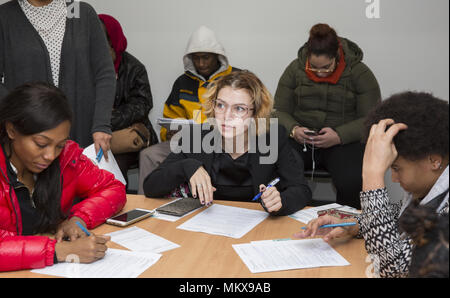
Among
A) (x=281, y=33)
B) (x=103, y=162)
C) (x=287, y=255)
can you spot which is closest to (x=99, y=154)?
(x=103, y=162)

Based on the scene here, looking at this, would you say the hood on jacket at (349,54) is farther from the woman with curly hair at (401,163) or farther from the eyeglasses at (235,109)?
the woman with curly hair at (401,163)

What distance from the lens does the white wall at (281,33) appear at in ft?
10.3

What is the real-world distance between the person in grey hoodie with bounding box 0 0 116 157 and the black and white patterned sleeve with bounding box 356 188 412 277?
4.59 ft

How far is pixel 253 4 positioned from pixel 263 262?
276 centimetres

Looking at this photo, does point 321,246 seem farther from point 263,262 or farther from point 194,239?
point 194,239

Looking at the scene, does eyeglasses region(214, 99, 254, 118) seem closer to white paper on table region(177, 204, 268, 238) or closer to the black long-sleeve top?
the black long-sleeve top

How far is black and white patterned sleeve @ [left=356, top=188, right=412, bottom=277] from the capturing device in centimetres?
103

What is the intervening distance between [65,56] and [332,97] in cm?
174

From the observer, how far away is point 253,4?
344 centimetres

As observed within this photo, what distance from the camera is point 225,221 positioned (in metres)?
1.48

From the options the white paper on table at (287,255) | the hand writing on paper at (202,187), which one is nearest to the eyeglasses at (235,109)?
the hand writing on paper at (202,187)

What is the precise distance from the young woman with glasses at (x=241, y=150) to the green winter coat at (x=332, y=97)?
3.26 ft

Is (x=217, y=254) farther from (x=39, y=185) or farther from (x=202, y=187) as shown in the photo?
(x=39, y=185)

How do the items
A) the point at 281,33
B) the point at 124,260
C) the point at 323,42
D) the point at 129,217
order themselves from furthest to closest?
the point at 281,33
the point at 323,42
the point at 129,217
the point at 124,260
